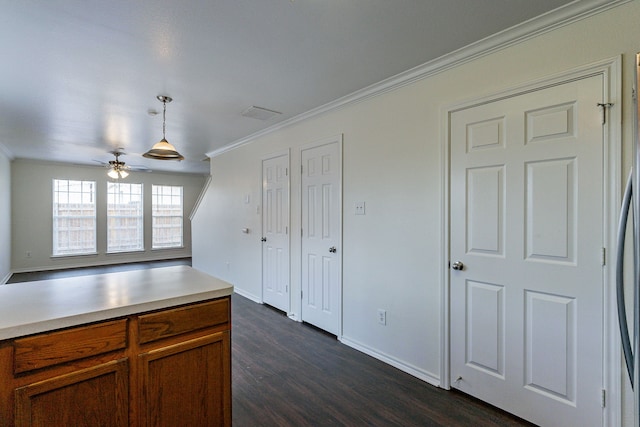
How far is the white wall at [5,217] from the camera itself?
221 inches

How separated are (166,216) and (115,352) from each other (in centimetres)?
811

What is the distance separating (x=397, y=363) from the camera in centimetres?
266

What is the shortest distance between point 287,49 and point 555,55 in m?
1.66

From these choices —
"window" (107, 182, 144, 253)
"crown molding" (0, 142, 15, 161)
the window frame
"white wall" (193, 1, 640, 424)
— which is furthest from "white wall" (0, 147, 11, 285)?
"white wall" (193, 1, 640, 424)

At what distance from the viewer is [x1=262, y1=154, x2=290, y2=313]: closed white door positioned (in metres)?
3.98

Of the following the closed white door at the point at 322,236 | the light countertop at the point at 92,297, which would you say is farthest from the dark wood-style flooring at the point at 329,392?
the light countertop at the point at 92,297

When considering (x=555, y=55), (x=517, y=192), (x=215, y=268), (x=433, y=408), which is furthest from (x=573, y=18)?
(x=215, y=268)

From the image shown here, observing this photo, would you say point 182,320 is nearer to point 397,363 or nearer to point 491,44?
point 397,363

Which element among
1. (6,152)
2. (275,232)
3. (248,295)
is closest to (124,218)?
(6,152)

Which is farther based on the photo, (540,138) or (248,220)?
(248,220)

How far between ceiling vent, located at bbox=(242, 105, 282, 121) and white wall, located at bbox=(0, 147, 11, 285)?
496 centimetres

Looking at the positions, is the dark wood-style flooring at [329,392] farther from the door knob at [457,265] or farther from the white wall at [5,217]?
the white wall at [5,217]

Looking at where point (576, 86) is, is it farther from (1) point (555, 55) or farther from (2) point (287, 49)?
(2) point (287, 49)

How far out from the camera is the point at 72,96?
3.01m
